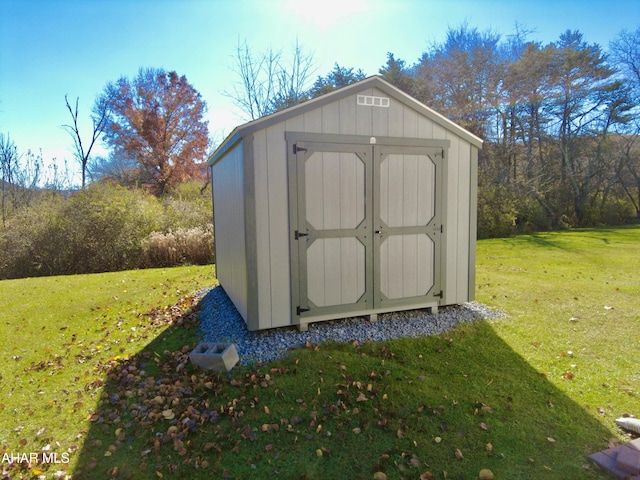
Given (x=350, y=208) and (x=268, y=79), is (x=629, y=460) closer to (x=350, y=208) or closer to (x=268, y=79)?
(x=350, y=208)

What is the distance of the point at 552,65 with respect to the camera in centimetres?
1666

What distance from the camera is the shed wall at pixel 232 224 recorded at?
4465 millimetres

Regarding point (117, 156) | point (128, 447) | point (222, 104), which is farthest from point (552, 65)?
point (117, 156)

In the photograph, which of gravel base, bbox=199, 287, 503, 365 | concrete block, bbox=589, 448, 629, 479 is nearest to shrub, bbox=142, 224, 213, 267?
gravel base, bbox=199, 287, 503, 365

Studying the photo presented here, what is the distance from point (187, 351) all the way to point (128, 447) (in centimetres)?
158

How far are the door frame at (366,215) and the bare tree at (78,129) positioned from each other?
1683 cm

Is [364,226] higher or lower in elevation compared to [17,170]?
lower

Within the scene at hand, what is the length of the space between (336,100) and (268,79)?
575 inches

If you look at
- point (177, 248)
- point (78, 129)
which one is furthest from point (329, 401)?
point (78, 129)

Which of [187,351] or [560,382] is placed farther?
[187,351]

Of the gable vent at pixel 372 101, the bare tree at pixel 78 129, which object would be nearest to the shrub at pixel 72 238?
the gable vent at pixel 372 101

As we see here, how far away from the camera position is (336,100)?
444cm

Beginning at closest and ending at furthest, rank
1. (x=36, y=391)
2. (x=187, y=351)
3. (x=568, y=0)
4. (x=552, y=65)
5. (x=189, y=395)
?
(x=189, y=395), (x=36, y=391), (x=187, y=351), (x=568, y=0), (x=552, y=65)

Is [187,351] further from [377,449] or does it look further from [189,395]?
[377,449]
